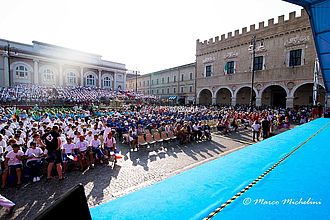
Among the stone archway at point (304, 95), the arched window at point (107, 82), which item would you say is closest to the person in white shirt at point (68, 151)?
the stone archway at point (304, 95)

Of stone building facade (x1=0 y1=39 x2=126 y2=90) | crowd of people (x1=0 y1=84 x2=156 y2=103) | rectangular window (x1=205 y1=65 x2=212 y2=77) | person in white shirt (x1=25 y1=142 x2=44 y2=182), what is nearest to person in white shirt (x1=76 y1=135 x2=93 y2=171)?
person in white shirt (x1=25 y1=142 x2=44 y2=182)

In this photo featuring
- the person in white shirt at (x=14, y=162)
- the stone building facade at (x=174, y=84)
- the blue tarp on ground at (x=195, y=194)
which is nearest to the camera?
the blue tarp on ground at (x=195, y=194)

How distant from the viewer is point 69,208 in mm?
1323

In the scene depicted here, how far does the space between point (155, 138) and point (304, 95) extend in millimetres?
30276

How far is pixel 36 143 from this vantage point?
23.2 feet

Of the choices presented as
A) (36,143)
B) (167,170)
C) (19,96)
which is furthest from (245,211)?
(19,96)

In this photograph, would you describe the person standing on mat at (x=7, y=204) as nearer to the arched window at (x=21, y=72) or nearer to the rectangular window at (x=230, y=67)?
the rectangular window at (x=230, y=67)

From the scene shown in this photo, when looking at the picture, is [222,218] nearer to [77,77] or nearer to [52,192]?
[52,192]

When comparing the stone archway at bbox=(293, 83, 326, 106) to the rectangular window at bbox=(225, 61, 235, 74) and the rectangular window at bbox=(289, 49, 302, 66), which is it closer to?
the rectangular window at bbox=(289, 49, 302, 66)

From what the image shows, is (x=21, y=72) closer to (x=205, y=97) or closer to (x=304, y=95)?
(x=205, y=97)

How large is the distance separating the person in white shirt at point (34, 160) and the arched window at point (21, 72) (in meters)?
40.1

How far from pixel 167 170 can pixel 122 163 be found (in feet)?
7.16

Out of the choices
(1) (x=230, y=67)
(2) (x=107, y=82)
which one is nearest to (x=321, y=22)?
(1) (x=230, y=67)

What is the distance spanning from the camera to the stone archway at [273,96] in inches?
1298
